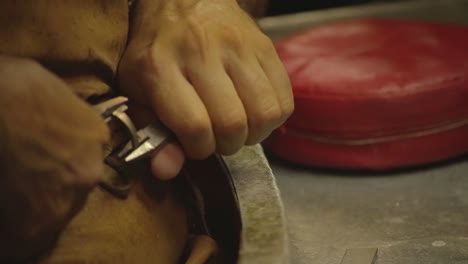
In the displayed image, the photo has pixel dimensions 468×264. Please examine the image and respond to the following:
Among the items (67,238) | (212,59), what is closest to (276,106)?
(212,59)

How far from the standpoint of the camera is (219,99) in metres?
0.80

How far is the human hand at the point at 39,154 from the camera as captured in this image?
1.85 ft

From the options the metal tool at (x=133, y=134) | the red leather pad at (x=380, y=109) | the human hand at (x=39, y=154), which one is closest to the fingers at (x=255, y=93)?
the metal tool at (x=133, y=134)

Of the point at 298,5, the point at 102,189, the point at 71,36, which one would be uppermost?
the point at 71,36

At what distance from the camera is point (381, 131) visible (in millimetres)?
1559

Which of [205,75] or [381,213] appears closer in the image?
[205,75]

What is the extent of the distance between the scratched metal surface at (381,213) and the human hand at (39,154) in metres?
0.57

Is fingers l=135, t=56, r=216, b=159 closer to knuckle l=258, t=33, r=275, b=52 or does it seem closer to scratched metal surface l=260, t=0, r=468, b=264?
knuckle l=258, t=33, r=275, b=52

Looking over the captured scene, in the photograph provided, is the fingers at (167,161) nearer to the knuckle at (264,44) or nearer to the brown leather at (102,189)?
the brown leather at (102,189)

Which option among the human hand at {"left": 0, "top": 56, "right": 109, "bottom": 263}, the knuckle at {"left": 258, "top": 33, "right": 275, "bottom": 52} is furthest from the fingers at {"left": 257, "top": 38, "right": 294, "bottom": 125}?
the human hand at {"left": 0, "top": 56, "right": 109, "bottom": 263}

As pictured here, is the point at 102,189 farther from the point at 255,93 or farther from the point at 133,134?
the point at 255,93

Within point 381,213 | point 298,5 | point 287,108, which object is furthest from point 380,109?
point 298,5

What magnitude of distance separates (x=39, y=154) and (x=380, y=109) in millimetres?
1089

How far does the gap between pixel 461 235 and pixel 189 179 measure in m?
0.48
